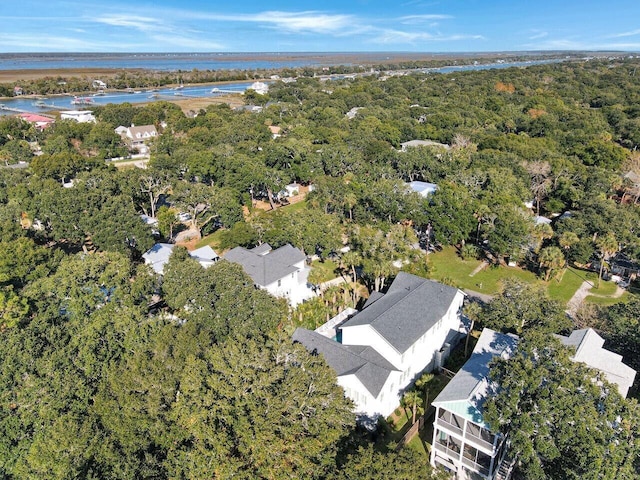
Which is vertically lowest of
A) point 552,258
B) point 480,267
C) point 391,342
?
point 480,267

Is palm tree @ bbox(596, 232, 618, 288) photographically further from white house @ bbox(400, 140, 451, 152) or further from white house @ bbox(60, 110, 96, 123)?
white house @ bbox(60, 110, 96, 123)

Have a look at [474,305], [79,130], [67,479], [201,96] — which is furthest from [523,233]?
[201,96]

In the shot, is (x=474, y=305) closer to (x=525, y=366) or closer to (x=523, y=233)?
(x=525, y=366)

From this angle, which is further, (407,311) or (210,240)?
(210,240)

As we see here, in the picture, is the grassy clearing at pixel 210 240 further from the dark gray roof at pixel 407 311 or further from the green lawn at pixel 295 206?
the dark gray roof at pixel 407 311

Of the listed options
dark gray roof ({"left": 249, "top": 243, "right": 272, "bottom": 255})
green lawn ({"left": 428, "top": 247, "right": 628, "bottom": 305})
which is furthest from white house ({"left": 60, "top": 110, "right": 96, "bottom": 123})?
green lawn ({"left": 428, "top": 247, "right": 628, "bottom": 305})

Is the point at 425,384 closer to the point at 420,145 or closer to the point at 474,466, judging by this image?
the point at 474,466

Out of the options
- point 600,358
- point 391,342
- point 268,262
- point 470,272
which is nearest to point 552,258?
point 470,272
